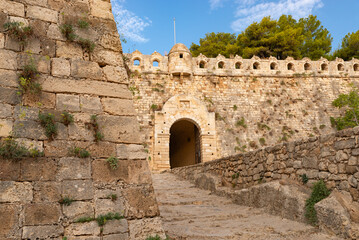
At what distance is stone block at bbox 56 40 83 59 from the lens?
3.77 m

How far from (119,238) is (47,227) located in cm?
76

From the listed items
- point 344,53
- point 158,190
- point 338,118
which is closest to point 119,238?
point 158,190

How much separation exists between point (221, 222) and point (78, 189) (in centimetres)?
270

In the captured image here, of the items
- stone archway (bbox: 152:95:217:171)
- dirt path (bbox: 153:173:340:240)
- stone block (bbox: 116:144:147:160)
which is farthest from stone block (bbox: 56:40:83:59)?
stone archway (bbox: 152:95:217:171)

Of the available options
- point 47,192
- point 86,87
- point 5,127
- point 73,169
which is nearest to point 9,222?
point 47,192

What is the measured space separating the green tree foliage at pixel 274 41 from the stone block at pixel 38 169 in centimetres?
2298

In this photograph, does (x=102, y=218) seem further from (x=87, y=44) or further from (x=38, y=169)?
(x=87, y=44)

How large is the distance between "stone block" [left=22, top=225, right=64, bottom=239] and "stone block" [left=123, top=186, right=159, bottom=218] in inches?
29.1

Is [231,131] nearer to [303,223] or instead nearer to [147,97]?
[147,97]

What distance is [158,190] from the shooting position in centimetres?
839

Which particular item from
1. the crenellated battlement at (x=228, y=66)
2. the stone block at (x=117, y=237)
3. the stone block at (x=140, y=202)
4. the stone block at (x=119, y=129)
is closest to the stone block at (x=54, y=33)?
the stone block at (x=119, y=129)

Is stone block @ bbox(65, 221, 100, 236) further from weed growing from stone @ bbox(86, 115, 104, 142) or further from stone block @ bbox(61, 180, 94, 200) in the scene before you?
weed growing from stone @ bbox(86, 115, 104, 142)

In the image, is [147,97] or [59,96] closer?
[59,96]

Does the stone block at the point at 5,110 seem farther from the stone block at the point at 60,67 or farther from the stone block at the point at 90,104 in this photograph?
the stone block at the point at 90,104
